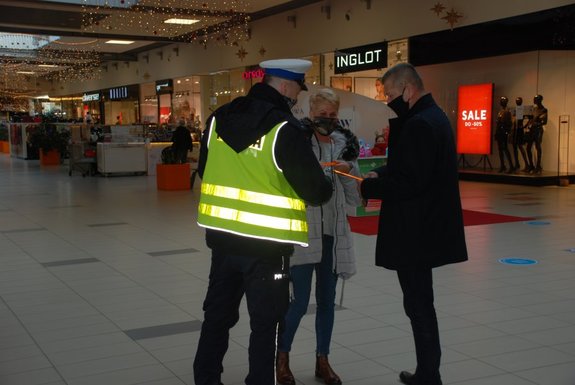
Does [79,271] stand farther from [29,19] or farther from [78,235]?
[29,19]

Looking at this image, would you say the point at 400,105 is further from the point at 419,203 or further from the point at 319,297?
the point at 319,297

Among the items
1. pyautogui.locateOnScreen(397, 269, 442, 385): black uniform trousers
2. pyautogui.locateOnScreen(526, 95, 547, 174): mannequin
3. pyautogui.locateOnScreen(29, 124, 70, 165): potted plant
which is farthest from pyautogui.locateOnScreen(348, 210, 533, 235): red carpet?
pyautogui.locateOnScreen(29, 124, 70, 165): potted plant

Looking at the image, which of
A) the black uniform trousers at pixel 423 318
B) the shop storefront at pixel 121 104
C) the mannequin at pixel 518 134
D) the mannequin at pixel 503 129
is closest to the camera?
the black uniform trousers at pixel 423 318

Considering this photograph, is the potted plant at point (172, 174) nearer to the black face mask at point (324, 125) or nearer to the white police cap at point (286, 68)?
the black face mask at point (324, 125)

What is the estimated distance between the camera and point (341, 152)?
3391mm

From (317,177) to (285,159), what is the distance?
0.14 meters

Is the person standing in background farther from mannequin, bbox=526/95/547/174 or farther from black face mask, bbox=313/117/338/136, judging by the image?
black face mask, bbox=313/117/338/136

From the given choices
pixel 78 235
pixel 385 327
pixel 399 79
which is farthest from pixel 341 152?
pixel 78 235

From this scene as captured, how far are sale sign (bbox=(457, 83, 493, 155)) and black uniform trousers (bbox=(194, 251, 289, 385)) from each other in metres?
14.1

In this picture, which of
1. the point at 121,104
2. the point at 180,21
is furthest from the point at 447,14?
the point at 121,104

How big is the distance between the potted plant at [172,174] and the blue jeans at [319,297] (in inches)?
410

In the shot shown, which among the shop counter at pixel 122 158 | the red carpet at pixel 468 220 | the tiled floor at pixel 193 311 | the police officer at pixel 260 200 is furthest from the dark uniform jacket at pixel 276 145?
the shop counter at pixel 122 158

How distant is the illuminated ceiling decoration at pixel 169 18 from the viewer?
53.8 ft

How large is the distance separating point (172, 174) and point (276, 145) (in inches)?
440
